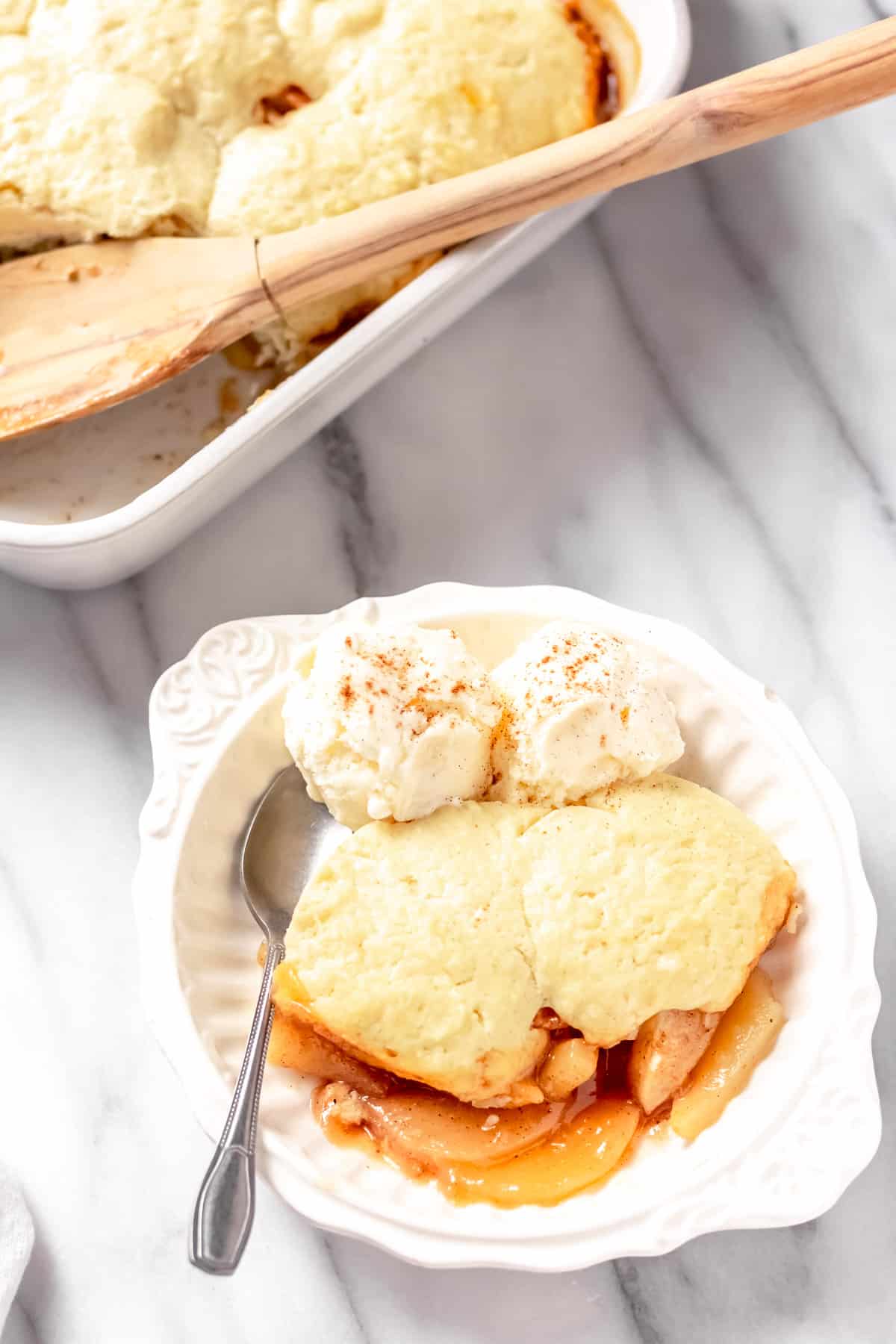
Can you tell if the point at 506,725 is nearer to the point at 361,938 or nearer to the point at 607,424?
the point at 361,938

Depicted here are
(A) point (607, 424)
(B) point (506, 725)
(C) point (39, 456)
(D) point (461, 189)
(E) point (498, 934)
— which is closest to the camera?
(E) point (498, 934)

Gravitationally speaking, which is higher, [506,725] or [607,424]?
[607,424]

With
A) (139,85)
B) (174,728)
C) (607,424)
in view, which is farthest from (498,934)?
(139,85)

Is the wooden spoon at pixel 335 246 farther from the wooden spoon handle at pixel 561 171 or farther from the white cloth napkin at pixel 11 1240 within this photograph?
the white cloth napkin at pixel 11 1240

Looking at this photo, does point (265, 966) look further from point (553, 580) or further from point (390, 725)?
point (553, 580)

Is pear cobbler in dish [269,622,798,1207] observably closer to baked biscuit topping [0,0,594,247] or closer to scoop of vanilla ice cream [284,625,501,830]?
scoop of vanilla ice cream [284,625,501,830]

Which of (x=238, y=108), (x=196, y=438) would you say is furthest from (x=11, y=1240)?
(x=238, y=108)
